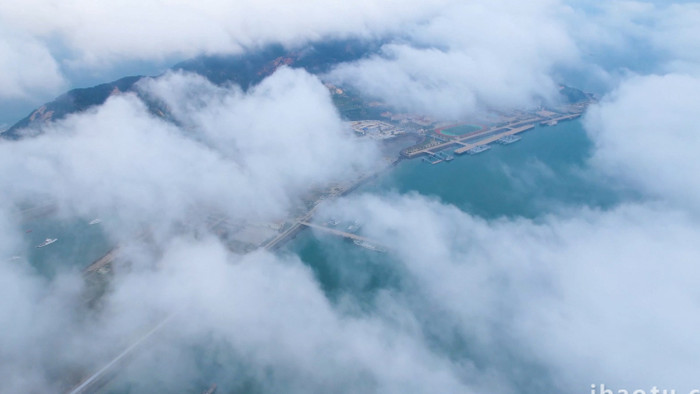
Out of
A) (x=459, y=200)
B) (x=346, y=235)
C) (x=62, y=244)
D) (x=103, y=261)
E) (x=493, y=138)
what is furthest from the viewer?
(x=493, y=138)

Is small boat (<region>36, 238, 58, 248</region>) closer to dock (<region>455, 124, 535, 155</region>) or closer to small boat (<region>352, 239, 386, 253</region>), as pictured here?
small boat (<region>352, 239, 386, 253</region>)

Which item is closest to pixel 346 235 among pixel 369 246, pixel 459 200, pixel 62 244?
pixel 369 246

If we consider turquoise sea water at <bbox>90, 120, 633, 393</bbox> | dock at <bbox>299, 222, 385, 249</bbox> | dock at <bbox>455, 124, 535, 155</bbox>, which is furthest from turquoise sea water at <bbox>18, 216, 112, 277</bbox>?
dock at <bbox>455, 124, 535, 155</bbox>

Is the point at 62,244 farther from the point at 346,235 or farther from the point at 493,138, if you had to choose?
the point at 493,138

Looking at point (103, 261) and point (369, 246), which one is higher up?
point (103, 261)

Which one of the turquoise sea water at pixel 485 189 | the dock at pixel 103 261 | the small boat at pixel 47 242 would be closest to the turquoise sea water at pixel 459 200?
the turquoise sea water at pixel 485 189

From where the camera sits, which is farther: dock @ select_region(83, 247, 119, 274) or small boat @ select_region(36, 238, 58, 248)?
small boat @ select_region(36, 238, 58, 248)

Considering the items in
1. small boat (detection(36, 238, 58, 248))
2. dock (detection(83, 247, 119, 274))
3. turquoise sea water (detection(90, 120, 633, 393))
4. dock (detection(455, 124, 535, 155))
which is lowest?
turquoise sea water (detection(90, 120, 633, 393))

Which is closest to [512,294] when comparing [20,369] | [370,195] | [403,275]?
[403,275]

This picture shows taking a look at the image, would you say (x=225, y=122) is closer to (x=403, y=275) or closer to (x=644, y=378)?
(x=403, y=275)

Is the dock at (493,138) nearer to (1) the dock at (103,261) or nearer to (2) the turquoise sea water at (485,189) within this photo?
(2) the turquoise sea water at (485,189)

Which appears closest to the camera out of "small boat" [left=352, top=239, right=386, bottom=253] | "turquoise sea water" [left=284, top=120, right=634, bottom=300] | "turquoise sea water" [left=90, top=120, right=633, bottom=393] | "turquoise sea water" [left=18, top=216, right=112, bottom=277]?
"turquoise sea water" [left=90, top=120, right=633, bottom=393]
